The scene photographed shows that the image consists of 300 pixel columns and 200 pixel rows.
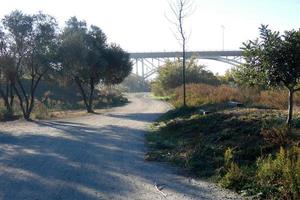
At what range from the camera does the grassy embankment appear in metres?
8.70

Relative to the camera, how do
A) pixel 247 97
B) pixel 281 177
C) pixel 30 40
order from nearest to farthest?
pixel 281 177 < pixel 247 97 < pixel 30 40

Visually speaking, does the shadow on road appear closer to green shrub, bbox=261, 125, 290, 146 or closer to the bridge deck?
green shrub, bbox=261, 125, 290, 146

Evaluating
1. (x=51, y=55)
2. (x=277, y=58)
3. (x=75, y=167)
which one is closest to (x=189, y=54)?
(x=51, y=55)

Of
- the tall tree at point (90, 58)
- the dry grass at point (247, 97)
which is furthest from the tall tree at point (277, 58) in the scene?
the tall tree at point (90, 58)

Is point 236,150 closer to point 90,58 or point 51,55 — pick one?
point 51,55

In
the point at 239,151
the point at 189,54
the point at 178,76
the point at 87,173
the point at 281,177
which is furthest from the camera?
the point at 189,54

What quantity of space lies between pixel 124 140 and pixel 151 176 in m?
6.89

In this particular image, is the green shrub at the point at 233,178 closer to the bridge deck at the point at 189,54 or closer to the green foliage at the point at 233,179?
the green foliage at the point at 233,179

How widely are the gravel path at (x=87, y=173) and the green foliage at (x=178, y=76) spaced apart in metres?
46.2

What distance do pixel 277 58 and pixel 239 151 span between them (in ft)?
10.0

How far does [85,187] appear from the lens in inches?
376

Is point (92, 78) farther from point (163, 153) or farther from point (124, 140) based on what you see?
point (163, 153)

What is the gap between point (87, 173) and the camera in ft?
36.2

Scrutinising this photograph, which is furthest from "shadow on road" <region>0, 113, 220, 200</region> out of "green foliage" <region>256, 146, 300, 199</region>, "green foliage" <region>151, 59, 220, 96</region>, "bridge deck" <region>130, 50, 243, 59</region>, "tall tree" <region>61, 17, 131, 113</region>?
"bridge deck" <region>130, 50, 243, 59</region>
